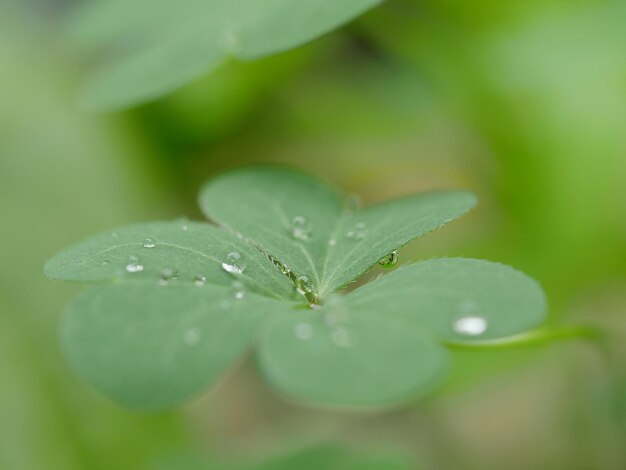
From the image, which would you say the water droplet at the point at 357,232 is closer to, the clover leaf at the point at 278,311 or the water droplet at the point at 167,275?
the clover leaf at the point at 278,311

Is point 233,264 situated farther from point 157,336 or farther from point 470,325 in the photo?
point 470,325

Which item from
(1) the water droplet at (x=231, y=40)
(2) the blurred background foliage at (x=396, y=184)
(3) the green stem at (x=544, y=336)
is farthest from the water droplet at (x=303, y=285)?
(2) the blurred background foliage at (x=396, y=184)

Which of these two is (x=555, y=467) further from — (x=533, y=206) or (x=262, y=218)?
(x=262, y=218)

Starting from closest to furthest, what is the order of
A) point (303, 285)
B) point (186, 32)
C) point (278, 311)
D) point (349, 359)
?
point (349, 359) < point (278, 311) < point (303, 285) < point (186, 32)

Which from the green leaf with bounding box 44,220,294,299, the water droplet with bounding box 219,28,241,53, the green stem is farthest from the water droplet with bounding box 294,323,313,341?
the water droplet with bounding box 219,28,241,53

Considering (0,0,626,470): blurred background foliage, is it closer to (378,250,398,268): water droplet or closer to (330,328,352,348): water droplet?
(378,250,398,268): water droplet

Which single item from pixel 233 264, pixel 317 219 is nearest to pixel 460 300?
pixel 233 264
